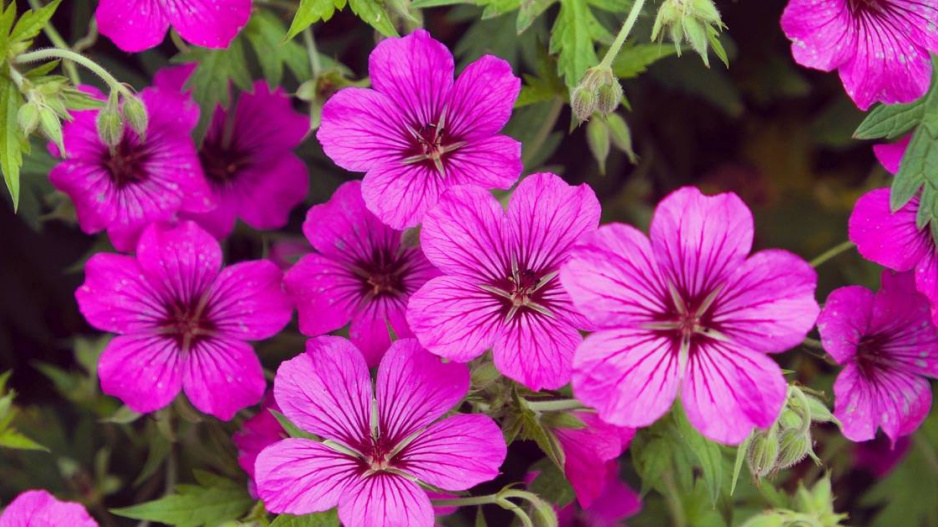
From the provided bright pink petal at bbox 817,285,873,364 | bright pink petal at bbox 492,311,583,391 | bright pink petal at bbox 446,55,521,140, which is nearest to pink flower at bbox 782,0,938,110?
bright pink petal at bbox 817,285,873,364

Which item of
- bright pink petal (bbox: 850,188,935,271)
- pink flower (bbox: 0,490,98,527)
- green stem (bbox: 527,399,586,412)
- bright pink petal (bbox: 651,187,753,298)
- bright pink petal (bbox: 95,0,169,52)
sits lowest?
pink flower (bbox: 0,490,98,527)

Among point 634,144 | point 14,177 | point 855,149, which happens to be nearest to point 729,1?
point 634,144

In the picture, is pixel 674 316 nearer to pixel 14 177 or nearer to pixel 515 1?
pixel 515 1

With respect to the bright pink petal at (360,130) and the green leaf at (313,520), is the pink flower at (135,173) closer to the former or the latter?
the bright pink petal at (360,130)

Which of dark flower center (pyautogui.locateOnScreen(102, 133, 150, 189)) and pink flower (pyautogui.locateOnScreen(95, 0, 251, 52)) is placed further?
dark flower center (pyautogui.locateOnScreen(102, 133, 150, 189))

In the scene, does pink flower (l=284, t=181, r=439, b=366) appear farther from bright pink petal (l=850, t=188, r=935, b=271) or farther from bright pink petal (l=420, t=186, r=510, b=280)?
bright pink petal (l=850, t=188, r=935, b=271)

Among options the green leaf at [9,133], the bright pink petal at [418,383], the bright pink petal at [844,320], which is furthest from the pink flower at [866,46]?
the green leaf at [9,133]

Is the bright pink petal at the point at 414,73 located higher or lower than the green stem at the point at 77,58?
higher

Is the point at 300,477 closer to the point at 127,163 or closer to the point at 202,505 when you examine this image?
the point at 202,505
